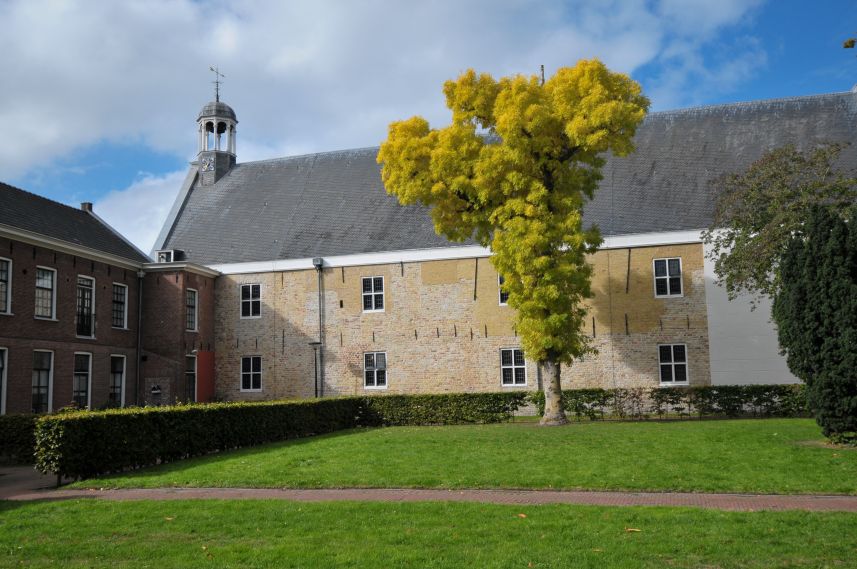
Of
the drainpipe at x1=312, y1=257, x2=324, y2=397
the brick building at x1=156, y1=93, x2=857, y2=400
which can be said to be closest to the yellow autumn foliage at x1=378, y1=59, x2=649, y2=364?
the brick building at x1=156, y1=93, x2=857, y2=400

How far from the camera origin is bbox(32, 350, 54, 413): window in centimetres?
2131

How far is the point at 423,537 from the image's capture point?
7.38 metres

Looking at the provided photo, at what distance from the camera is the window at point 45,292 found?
2173 centimetres

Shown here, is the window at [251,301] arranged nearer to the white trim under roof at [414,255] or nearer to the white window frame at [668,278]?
the white trim under roof at [414,255]

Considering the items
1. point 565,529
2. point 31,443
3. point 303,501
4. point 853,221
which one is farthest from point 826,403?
point 31,443

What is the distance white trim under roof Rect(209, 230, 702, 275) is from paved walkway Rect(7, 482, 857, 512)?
14404 millimetres

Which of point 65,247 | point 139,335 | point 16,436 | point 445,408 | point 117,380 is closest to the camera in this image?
point 16,436

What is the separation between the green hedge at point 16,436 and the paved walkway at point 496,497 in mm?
5226

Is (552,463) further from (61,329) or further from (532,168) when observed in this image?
(61,329)

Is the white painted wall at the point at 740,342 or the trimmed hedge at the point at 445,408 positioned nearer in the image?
the trimmed hedge at the point at 445,408

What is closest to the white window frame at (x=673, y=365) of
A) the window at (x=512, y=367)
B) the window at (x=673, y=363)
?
the window at (x=673, y=363)

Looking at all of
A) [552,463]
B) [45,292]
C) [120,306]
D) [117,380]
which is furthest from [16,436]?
[552,463]

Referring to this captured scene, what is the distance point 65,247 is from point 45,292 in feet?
4.99

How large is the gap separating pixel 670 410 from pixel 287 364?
543 inches
